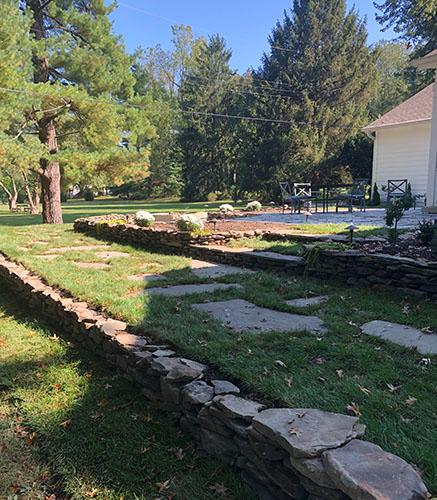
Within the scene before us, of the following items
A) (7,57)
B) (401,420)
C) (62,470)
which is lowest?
(62,470)

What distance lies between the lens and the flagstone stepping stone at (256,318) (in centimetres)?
318

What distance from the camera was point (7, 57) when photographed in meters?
9.66

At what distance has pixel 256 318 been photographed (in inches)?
135

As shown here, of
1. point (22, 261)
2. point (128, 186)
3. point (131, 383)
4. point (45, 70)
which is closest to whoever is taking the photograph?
point (131, 383)

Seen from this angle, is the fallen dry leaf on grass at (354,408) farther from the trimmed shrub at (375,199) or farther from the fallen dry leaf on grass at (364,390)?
the trimmed shrub at (375,199)

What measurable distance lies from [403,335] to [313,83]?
2138 cm

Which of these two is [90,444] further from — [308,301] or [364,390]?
[308,301]

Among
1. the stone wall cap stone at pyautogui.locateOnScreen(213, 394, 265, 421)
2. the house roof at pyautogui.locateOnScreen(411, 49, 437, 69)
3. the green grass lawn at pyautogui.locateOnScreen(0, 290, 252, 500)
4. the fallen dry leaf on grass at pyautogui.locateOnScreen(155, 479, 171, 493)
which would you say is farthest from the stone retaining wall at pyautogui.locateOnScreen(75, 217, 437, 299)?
the house roof at pyautogui.locateOnScreen(411, 49, 437, 69)

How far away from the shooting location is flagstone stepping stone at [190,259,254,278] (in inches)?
204

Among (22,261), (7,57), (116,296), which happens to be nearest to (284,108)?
(7,57)

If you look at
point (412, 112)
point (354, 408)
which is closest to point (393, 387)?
point (354, 408)

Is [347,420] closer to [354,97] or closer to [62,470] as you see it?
[62,470]

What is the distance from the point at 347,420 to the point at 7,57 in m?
10.6

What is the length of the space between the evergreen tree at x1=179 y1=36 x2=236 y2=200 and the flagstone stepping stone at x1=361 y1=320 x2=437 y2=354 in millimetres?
26942
